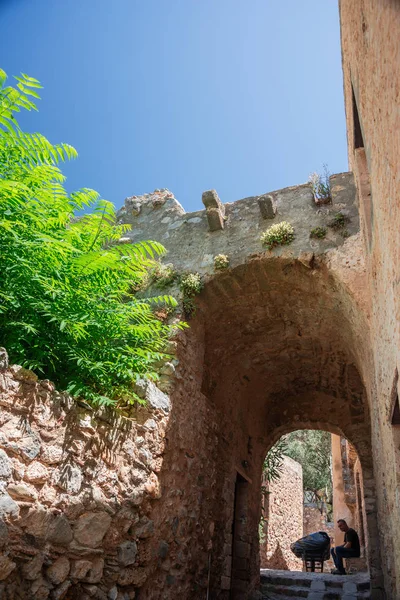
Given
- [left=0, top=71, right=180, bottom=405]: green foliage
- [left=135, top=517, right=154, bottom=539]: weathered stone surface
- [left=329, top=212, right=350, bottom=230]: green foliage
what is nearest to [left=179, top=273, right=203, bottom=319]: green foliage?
[left=0, top=71, right=180, bottom=405]: green foliage

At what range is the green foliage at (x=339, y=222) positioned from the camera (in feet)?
17.5

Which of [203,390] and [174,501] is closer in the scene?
[174,501]

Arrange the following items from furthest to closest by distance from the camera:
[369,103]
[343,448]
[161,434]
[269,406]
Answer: [343,448] → [269,406] → [161,434] → [369,103]

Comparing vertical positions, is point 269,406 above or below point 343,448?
below

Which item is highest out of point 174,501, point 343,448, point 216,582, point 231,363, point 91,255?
point 343,448

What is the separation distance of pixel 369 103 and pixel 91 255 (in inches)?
95.9

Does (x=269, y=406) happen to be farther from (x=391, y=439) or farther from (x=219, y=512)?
(x=391, y=439)

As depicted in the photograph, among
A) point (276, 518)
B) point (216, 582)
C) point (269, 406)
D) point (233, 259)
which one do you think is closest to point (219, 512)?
point (216, 582)

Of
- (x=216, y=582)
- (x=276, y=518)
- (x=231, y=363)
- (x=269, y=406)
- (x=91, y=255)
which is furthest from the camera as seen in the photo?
(x=276, y=518)

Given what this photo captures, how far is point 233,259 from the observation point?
18.6 ft

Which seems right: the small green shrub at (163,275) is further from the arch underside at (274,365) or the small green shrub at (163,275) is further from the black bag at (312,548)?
the black bag at (312,548)

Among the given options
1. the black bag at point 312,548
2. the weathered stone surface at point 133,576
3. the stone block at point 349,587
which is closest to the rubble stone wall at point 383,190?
the weathered stone surface at point 133,576

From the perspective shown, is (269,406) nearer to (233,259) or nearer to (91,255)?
(233,259)

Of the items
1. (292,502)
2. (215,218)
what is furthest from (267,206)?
(292,502)
